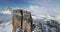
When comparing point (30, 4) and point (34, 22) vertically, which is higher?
point (30, 4)

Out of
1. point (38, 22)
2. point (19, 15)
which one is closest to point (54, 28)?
point (38, 22)

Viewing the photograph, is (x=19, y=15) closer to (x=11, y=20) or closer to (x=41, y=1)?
(x=11, y=20)

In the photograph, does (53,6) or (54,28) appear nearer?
(54,28)

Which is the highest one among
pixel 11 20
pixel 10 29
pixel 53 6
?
pixel 53 6

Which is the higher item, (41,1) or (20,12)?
(41,1)

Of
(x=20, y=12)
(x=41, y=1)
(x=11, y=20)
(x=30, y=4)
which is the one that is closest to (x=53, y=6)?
(x=41, y=1)

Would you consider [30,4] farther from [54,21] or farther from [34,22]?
[54,21]

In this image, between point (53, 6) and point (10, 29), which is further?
point (53, 6)
